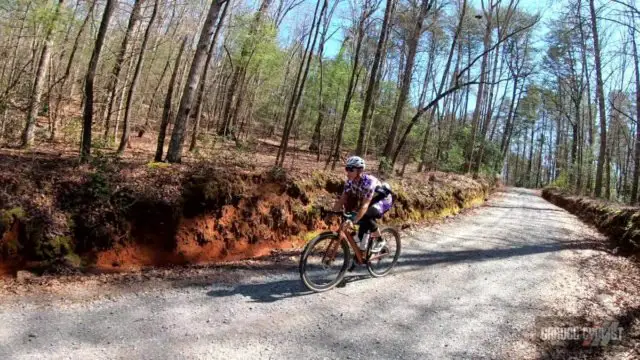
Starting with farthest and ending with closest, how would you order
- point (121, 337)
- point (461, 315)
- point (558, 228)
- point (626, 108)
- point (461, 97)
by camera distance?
point (461, 97), point (626, 108), point (558, 228), point (461, 315), point (121, 337)

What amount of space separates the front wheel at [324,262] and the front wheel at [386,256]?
23.0 inches

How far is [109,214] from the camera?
5789 mm

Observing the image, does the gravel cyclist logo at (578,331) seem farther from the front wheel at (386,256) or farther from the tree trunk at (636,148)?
the tree trunk at (636,148)

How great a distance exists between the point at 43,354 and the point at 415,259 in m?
5.68

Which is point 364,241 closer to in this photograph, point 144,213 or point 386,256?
point 386,256

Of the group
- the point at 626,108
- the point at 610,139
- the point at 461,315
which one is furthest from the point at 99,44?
the point at 610,139

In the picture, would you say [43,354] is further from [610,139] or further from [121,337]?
[610,139]

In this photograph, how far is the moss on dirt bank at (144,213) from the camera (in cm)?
521

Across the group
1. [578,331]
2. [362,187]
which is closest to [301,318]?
[362,187]

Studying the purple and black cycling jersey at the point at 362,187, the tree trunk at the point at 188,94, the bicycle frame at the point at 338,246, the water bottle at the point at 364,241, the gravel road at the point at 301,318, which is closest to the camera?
the gravel road at the point at 301,318

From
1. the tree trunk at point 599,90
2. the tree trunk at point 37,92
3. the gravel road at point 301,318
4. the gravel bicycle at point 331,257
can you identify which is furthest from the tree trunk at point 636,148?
the tree trunk at point 37,92

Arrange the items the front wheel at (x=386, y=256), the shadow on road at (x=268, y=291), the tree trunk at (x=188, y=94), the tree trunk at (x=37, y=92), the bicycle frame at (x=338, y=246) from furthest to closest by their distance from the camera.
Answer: the tree trunk at (x=37, y=92) → the tree trunk at (x=188, y=94) → the front wheel at (x=386, y=256) → the bicycle frame at (x=338, y=246) → the shadow on road at (x=268, y=291)

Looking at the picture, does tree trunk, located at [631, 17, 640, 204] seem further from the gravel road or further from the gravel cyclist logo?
the gravel cyclist logo

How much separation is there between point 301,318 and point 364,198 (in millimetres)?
1840
